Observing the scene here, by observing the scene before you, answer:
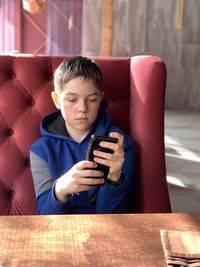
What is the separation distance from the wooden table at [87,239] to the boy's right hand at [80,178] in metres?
0.11

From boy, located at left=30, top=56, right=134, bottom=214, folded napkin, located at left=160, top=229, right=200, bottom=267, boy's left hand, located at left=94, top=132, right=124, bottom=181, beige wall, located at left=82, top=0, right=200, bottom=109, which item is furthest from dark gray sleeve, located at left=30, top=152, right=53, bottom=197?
beige wall, located at left=82, top=0, right=200, bottom=109

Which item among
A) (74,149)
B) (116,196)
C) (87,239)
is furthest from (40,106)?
(87,239)

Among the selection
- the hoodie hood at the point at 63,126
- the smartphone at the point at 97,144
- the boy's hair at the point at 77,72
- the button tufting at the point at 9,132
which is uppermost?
the boy's hair at the point at 77,72

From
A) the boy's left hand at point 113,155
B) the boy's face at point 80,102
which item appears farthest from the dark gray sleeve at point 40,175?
the boy's left hand at point 113,155

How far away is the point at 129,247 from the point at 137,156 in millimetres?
526

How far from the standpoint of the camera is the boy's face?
1.08 m

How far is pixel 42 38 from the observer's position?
6309mm

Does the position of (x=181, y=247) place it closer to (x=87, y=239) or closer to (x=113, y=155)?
(x=87, y=239)

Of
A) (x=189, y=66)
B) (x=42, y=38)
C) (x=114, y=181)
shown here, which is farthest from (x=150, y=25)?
(x=114, y=181)

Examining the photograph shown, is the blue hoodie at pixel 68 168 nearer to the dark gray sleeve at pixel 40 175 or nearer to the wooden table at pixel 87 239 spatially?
the dark gray sleeve at pixel 40 175

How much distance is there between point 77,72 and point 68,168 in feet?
0.80

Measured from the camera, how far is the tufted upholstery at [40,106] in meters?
1.18

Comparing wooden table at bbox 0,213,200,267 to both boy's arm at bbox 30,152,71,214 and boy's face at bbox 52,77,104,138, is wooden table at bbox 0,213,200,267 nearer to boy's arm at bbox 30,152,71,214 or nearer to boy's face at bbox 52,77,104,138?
boy's arm at bbox 30,152,71,214

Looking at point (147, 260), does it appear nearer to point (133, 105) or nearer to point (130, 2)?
point (133, 105)
